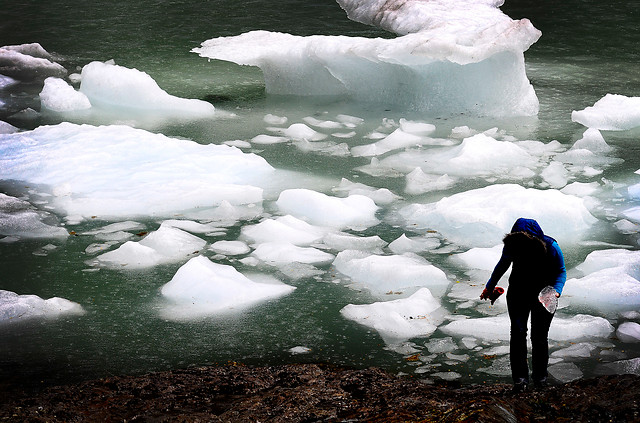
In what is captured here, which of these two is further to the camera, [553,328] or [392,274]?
[392,274]

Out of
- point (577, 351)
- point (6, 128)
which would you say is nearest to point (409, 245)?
point (577, 351)

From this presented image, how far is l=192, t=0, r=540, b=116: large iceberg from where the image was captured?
912 centimetres

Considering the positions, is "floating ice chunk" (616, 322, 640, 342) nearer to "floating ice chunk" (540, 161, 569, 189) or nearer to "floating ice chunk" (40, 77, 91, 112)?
"floating ice chunk" (540, 161, 569, 189)

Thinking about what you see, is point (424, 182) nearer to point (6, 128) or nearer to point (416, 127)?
point (416, 127)

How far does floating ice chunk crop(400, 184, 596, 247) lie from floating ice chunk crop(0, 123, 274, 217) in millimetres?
1619

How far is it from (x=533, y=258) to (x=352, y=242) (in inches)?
97.1

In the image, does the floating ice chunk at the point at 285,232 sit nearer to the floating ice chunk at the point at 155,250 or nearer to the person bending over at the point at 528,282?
the floating ice chunk at the point at 155,250

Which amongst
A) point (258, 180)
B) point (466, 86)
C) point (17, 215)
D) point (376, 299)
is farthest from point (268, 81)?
point (376, 299)

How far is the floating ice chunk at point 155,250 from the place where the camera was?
600 cm

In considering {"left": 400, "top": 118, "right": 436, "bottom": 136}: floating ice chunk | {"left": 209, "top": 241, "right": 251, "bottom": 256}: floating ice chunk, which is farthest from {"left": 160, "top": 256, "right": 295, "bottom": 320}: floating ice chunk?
{"left": 400, "top": 118, "right": 436, "bottom": 136}: floating ice chunk

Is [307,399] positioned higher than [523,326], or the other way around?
[523,326]

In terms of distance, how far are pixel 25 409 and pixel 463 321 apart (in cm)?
249

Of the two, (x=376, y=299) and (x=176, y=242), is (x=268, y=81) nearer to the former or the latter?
(x=176, y=242)

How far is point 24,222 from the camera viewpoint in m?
6.68
